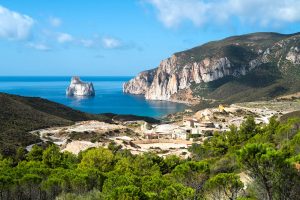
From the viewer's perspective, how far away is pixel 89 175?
84.4 ft

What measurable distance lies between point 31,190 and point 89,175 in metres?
3.40

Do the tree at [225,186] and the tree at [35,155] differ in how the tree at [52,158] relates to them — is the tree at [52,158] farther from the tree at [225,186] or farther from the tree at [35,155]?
the tree at [225,186]

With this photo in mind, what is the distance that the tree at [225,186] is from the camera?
20609mm

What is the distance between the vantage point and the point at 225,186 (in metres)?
20.7

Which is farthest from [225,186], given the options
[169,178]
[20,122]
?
[20,122]

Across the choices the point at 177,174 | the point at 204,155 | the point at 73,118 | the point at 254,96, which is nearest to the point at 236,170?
the point at 177,174

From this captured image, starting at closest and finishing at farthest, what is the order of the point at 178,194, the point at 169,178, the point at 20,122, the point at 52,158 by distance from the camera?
1. the point at 178,194
2. the point at 169,178
3. the point at 52,158
4. the point at 20,122

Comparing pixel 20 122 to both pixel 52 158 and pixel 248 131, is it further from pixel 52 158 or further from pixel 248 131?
pixel 248 131

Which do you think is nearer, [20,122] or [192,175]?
[192,175]

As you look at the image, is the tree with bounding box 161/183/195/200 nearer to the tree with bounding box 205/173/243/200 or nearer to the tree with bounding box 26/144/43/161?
the tree with bounding box 205/173/243/200

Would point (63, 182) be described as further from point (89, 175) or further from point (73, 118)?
point (73, 118)

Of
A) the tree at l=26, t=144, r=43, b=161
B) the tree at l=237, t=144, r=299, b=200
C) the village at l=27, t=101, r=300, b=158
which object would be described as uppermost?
the tree at l=237, t=144, r=299, b=200

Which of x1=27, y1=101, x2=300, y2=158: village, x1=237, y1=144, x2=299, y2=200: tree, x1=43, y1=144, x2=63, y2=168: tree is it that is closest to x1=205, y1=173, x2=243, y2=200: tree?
x1=237, y1=144, x2=299, y2=200: tree

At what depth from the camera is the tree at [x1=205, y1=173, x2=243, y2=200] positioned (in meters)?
20.6
